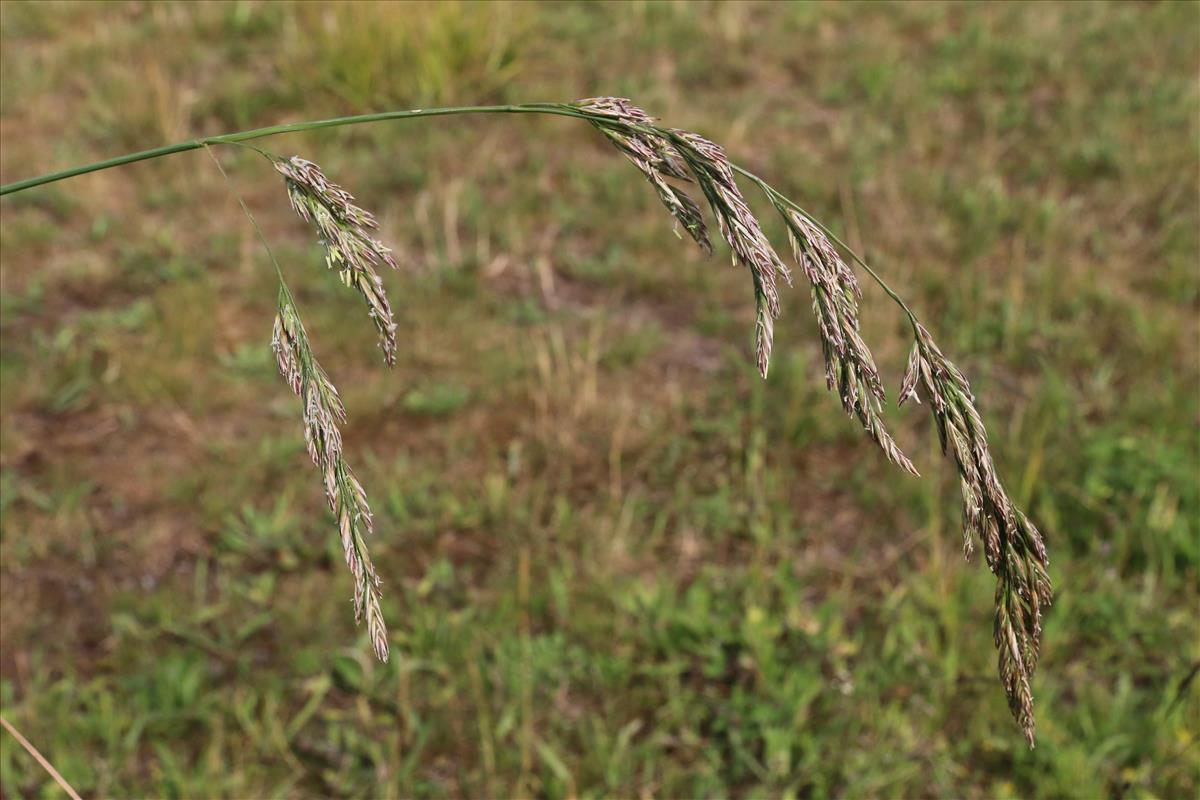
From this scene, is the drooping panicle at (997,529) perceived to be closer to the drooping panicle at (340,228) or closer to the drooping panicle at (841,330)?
the drooping panicle at (841,330)

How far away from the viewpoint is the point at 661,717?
2.76 meters

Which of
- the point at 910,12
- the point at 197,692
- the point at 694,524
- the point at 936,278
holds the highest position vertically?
→ the point at 910,12

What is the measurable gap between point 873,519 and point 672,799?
1204 mm

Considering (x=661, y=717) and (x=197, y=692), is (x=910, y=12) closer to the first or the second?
(x=661, y=717)

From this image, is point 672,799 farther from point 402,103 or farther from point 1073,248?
point 402,103

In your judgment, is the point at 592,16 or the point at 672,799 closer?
the point at 672,799

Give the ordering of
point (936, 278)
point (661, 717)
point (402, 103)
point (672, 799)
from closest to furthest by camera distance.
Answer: point (672, 799) → point (661, 717) → point (936, 278) → point (402, 103)

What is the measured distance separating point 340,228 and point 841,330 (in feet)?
1.55

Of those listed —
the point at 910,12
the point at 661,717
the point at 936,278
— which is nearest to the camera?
the point at 661,717

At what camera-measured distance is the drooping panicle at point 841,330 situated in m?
1.05

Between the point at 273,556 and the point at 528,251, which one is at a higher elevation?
the point at 528,251

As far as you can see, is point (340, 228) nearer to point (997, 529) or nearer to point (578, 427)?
point (997, 529)

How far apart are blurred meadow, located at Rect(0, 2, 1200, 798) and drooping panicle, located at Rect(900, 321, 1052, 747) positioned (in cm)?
78

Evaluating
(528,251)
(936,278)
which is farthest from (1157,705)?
(528,251)
